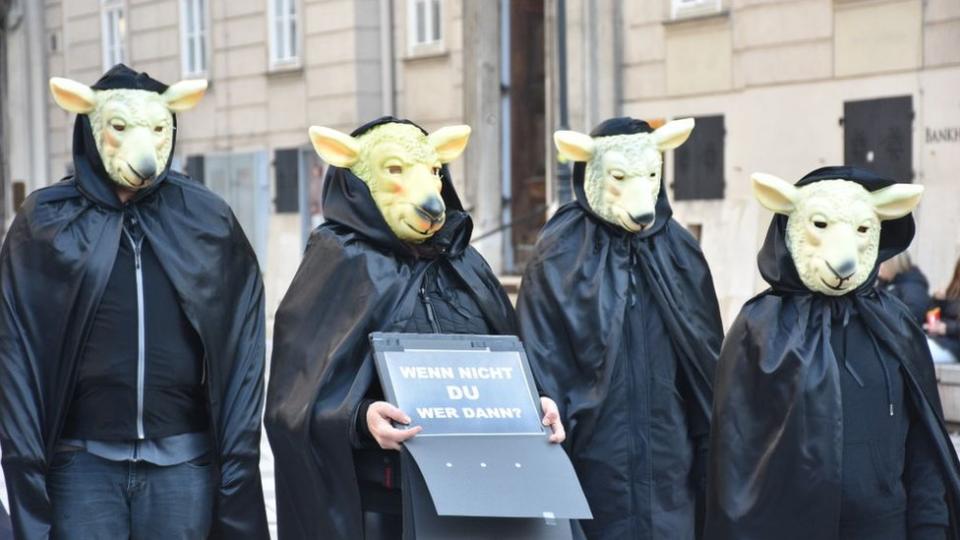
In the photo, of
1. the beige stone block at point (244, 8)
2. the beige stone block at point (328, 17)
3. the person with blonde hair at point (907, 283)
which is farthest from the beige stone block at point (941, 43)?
the beige stone block at point (244, 8)

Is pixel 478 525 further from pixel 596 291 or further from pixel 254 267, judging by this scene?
pixel 596 291

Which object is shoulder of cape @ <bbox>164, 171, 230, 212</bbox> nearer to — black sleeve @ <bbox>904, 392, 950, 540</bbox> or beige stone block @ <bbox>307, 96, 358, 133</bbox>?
black sleeve @ <bbox>904, 392, 950, 540</bbox>

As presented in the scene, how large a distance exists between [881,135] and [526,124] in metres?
6.24

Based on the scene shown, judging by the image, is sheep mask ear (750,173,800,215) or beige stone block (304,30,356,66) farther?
beige stone block (304,30,356,66)

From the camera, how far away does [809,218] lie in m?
5.64

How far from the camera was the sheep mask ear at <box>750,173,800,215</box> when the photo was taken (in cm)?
569

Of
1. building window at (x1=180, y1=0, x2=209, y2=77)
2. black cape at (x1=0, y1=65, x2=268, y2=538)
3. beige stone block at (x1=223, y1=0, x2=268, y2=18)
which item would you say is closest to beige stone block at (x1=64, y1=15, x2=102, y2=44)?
building window at (x1=180, y1=0, x2=209, y2=77)

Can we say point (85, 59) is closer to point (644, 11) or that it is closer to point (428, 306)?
point (644, 11)

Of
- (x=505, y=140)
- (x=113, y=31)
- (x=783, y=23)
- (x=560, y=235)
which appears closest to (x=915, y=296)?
(x=783, y=23)

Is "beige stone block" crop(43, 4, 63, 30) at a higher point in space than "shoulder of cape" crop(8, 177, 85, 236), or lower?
higher

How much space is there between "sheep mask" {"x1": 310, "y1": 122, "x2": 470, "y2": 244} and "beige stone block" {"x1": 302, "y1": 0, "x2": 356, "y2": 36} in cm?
1608

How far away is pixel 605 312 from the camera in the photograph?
687 centimetres

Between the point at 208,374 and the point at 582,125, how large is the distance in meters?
12.7

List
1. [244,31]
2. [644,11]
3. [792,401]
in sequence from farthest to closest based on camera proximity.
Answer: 1. [244,31]
2. [644,11]
3. [792,401]
